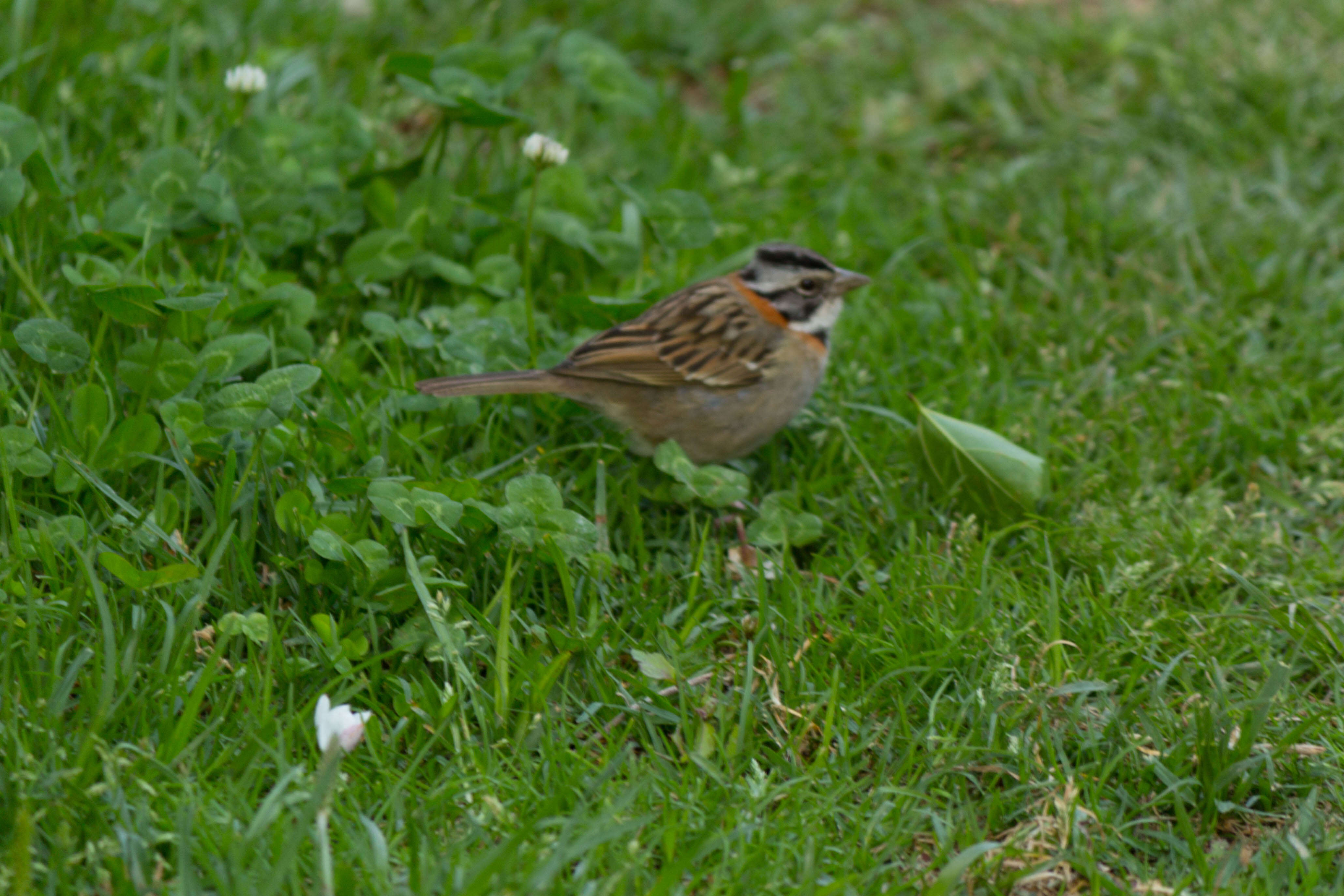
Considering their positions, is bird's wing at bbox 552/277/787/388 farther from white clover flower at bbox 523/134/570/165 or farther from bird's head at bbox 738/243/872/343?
white clover flower at bbox 523/134/570/165

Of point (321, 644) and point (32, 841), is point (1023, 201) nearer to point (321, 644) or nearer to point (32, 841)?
point (321, 644)

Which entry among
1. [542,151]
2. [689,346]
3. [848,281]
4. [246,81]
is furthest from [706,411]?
[246,81]

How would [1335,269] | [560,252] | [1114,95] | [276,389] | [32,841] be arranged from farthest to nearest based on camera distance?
[1114,95]
[1335,269]
[560,252]
[276,389]
[32,841]

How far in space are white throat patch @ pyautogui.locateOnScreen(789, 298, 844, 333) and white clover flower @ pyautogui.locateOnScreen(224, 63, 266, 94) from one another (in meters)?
2.14

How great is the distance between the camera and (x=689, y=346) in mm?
4605

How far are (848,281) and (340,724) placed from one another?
2580mm

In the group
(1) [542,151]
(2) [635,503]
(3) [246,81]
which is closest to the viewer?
(2) [635,503]

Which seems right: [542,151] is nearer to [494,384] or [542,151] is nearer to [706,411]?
[494,384]

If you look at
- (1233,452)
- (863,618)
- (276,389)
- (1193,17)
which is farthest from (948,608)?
(1193,17)

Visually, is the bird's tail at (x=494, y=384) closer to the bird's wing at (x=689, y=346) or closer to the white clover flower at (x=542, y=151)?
the bird's wing at (x=689, y=346)

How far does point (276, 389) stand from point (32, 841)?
1405 mm

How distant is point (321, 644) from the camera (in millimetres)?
3396

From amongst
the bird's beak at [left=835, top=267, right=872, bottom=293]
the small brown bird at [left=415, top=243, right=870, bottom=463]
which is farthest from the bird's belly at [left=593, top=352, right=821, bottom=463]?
the bird's beak at [left=835, top=267, right=872, bottom=293]

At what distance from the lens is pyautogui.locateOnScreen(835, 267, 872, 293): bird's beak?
4.84 m
